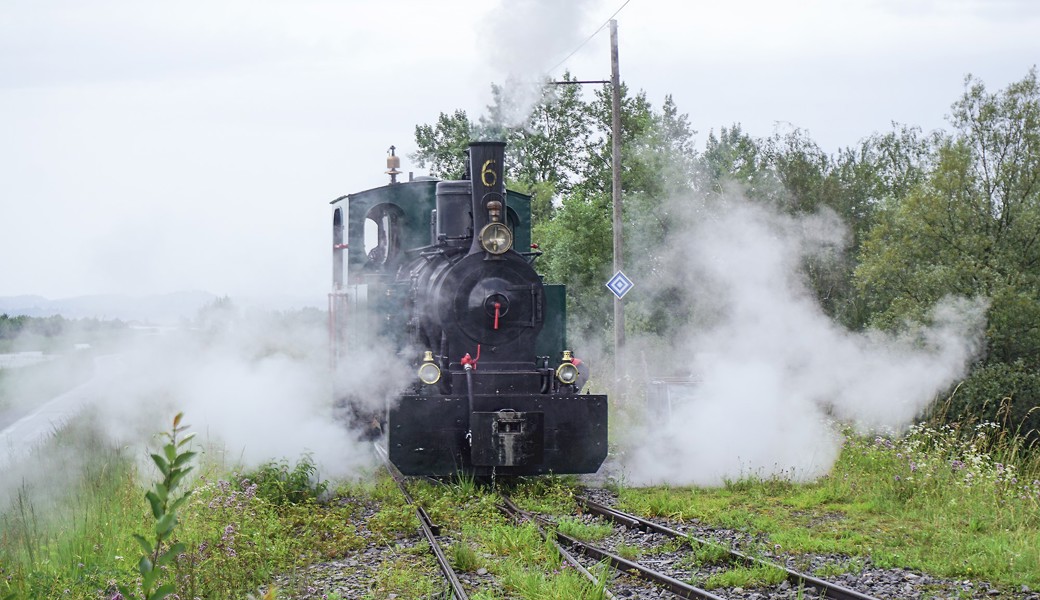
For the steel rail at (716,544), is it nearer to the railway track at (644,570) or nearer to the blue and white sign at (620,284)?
the railway track at (644,570)

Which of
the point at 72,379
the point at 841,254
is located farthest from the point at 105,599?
the point at 72,379

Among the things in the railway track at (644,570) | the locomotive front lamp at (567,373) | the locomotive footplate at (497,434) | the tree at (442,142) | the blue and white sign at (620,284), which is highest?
the tree at (442,142)

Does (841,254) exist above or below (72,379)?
above

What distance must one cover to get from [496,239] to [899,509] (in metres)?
4.23

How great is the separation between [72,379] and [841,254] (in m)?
23.3

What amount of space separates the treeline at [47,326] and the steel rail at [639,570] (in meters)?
25.3

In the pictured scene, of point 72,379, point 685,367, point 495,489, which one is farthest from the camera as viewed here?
point 72,379

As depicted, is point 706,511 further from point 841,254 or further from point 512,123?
point 841,254

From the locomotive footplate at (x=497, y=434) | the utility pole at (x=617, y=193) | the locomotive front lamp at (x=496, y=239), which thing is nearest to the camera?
the locomotive footplate at (x=497, y=434)

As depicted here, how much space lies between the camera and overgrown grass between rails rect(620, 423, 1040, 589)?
638 centimetres

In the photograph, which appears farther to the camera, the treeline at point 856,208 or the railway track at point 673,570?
the treeline at point 856,208

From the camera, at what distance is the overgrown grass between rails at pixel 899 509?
638 centimetres

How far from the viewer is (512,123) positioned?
1223 cm

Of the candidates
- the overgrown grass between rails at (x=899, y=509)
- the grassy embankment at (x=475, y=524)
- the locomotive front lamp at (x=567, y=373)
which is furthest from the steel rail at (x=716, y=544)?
the locomotive front lamp at (x=567, y=373)
